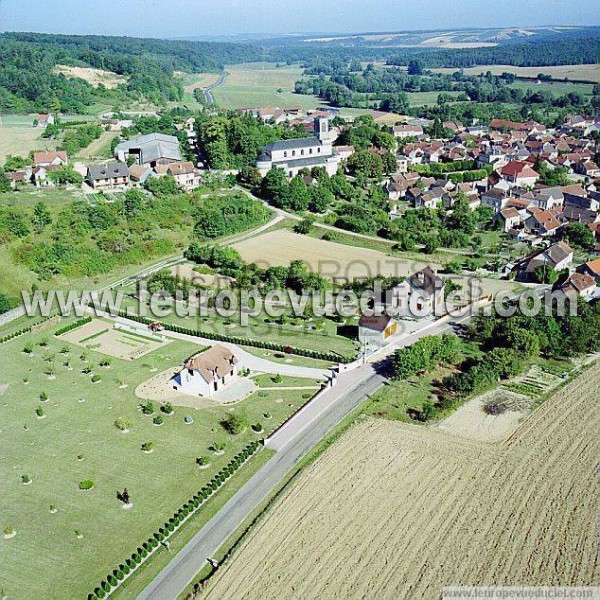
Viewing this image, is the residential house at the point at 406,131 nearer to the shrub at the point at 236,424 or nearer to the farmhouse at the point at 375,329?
the farmhouse at the point at 375,329

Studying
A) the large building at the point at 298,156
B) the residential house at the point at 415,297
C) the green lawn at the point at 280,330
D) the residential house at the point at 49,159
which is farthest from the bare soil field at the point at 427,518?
the residential house at the point at 49,159

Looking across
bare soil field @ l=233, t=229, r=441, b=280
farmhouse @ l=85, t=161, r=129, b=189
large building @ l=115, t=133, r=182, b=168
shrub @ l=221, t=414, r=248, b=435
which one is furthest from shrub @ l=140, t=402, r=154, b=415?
large building @ l=115, t=133, r=182, b=168

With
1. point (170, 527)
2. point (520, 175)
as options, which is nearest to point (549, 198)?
point (520, 175)

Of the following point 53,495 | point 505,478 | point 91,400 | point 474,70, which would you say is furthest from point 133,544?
point 474,70

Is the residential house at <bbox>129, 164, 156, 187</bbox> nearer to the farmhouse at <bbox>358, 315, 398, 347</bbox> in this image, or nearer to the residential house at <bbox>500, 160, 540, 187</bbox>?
the farmhouse at <bbox>358, 315, 398, 347</bbox>

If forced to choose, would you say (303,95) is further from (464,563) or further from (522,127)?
(464,563)

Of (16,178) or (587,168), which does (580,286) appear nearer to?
(587,168)
